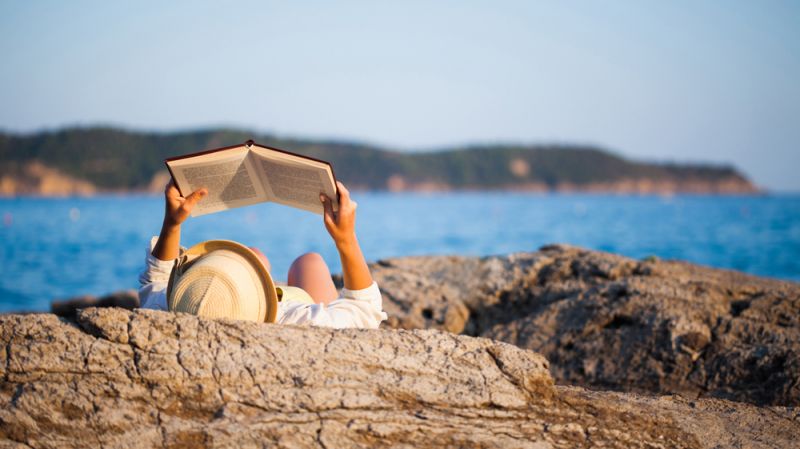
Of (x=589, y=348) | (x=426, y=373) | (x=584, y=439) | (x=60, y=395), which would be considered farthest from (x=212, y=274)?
(x=589, y=348)

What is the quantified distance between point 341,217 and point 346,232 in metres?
0.09

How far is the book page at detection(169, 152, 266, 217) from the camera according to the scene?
12.2ft

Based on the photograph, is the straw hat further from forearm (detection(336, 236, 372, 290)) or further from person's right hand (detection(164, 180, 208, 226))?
forearm (detection(336, 236, 372, 290))

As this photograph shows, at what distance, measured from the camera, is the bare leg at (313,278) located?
458 cm

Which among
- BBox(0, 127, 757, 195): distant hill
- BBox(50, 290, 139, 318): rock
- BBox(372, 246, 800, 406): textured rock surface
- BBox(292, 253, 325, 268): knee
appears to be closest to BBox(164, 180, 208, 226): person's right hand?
BBox(292, 253, 325, 268): knee

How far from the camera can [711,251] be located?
31172 millimetres

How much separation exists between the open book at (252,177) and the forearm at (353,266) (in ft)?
0.66

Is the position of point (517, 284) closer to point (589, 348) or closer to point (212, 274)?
point (589, 348)

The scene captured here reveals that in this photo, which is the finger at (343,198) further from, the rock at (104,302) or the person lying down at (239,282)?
the rock at (104,302)

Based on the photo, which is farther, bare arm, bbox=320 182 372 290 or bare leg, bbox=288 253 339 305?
bare leg, bbox=288 253 339 305

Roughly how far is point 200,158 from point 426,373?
4.80 feet

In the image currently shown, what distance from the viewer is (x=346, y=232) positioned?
366 cm

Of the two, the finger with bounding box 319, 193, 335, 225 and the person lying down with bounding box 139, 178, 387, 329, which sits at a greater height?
the finger with bounding box 319, 193, 335, 225

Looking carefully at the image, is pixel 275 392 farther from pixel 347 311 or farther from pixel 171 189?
pixel 171 189
